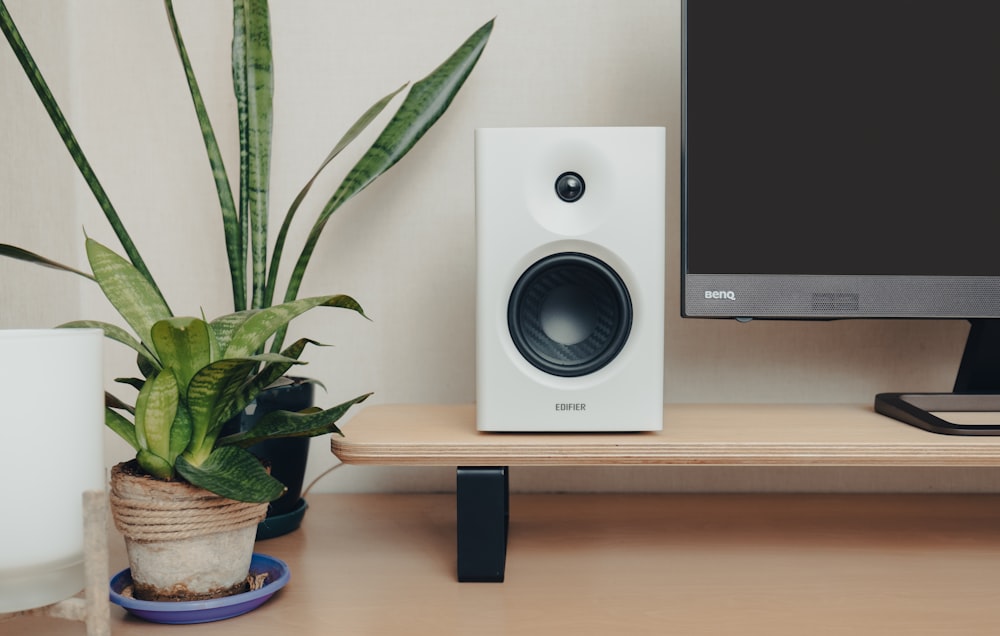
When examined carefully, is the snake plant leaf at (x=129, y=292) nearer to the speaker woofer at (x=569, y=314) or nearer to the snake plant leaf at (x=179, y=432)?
the snake plant leaf at (x=179, y=432)

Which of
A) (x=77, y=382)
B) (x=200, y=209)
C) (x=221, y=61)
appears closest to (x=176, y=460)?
(x=77, y=382)

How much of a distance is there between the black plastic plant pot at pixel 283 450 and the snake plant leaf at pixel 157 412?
0.20m

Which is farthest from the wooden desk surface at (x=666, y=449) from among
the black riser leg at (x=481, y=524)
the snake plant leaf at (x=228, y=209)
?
the snake plant leaf at (x=228, y=209)

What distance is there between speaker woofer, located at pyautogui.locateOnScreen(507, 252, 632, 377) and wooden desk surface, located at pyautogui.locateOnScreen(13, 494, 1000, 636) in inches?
7.7

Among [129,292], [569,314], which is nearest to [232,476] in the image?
[129,292]

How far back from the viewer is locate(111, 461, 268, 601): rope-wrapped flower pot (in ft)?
1.76

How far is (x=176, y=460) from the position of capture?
1.77 feet

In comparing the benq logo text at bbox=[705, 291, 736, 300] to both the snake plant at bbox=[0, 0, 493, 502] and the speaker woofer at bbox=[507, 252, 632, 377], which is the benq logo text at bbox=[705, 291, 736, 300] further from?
the snake plant at bbox=[0, 0, 493, 502]

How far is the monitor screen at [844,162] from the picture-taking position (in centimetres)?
77

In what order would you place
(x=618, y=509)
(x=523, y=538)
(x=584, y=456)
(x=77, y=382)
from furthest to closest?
(x=618, y=509) → (x=523, y=538) → (x=584, y=456) → (x=77, y=382)

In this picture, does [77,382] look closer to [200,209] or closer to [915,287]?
[200,209]

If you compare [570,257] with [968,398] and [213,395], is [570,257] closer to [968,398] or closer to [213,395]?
[213,395]

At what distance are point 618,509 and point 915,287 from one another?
41 cm

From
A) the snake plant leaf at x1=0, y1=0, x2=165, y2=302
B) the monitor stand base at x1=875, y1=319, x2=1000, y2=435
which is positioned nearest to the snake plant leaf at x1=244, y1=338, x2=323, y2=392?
the snake plant leaf at x1=0, y1=0, x2=165, y2=302
